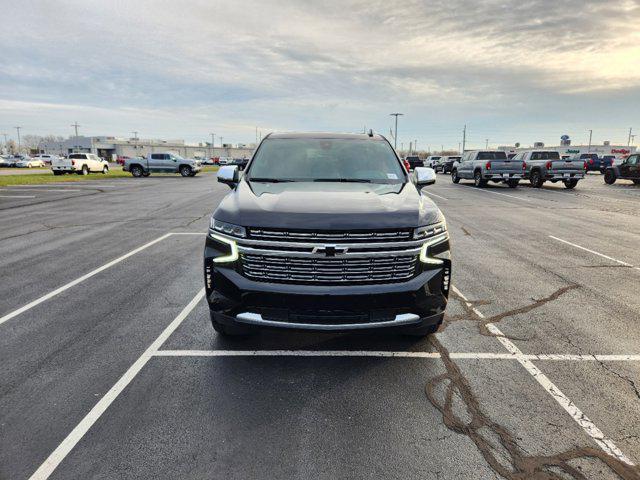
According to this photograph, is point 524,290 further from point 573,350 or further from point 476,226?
point 476,226

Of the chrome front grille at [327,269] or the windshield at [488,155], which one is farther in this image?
the windshield at [488,155]

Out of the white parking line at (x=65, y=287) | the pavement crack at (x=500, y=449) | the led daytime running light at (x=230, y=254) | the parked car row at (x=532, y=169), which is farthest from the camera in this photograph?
the parked car row at (x=532, y=169)

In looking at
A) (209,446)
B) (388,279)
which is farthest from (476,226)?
(209,446)

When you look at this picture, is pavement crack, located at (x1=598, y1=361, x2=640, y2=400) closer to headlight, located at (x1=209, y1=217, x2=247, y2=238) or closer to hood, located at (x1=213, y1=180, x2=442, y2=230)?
hood, located at (x1=213, y1=180, x2=442, y2=230)

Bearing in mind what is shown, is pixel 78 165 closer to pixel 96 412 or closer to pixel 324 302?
pixel 96 412

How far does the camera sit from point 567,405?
2938 millimetres

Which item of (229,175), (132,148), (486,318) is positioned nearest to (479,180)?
(486,318)

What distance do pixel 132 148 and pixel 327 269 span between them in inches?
5413

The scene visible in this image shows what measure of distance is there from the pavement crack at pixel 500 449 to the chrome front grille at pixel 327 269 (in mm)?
923

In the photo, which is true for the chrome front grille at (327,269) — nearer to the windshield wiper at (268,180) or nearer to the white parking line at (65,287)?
the windshield wiper at (268,180)

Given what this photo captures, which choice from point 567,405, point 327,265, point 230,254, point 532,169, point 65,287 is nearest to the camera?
point 567,405

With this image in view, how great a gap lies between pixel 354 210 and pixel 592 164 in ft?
175

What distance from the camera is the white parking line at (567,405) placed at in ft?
8.16

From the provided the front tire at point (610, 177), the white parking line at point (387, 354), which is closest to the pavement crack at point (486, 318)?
the white parking line at point (387, 354)
